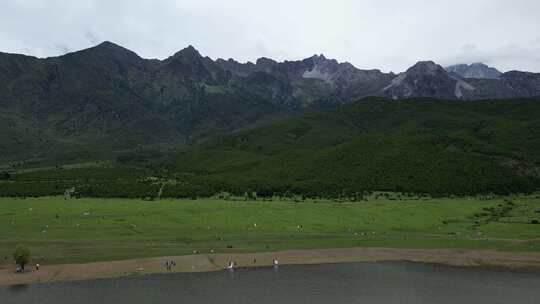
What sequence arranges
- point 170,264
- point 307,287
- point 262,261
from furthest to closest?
point 262,261
point 170,264
point 307,287

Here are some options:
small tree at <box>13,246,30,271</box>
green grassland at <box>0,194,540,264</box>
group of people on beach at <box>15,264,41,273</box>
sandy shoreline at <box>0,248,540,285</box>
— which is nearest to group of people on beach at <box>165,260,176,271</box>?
sandy shoreline at <box>0,248,540,285</box>

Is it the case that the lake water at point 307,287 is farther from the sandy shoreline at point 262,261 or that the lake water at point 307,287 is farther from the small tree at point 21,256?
the small tree at point 21,256

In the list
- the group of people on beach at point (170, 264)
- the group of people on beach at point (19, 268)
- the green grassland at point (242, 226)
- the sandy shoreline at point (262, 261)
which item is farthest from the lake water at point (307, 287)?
the green grassland at point (242, 226)

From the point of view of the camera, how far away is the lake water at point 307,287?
264 ft

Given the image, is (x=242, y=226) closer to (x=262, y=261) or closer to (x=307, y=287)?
(x=262, y=261)

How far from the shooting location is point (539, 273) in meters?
96.6

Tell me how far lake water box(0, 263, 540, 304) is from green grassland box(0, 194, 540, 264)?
15590mm

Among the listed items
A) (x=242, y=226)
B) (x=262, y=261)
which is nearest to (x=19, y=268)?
(x=262, y=261)

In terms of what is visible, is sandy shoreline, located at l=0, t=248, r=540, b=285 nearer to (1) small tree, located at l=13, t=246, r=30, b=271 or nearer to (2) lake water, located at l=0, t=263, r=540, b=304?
(1) small tree, located at l=13, t=246, r=30, b=271

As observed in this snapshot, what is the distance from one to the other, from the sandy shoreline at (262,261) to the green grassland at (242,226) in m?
4.03

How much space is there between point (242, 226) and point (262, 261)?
3332cm

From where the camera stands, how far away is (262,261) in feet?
344

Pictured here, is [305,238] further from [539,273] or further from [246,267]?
[539,273]

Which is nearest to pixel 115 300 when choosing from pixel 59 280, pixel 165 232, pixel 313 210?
pixel 59 280
